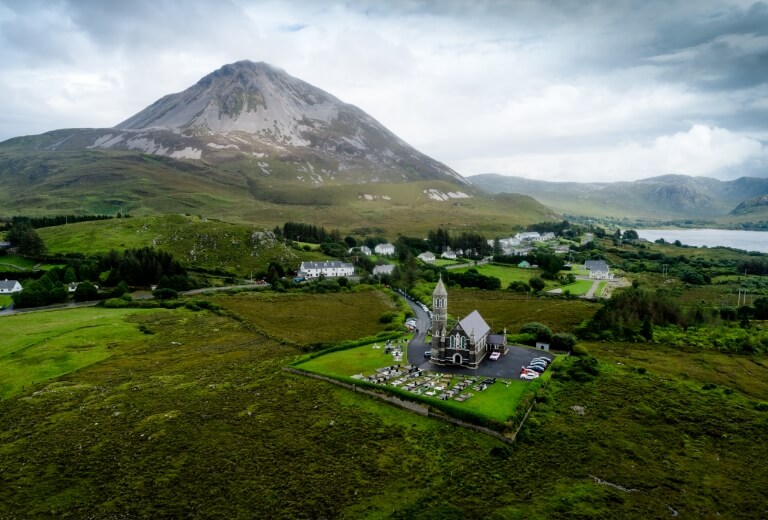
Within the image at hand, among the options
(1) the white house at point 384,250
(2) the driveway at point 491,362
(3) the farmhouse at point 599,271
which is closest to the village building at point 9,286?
(2) the driveway at point 491,362

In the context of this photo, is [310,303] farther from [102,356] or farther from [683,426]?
[683,426]

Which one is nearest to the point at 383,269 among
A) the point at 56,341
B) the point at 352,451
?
the point at 56,341

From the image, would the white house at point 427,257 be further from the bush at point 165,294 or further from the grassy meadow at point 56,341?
the grassy meadow at point 56,341

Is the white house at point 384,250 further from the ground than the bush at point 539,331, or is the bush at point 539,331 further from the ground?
the white house at point 384,250

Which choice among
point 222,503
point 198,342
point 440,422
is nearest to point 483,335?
point 440,422

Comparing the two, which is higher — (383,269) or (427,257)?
(427,257)

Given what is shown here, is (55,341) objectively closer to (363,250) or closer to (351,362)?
(351,362)

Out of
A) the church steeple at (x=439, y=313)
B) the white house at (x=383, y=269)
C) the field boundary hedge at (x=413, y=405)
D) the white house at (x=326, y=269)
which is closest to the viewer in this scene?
the field boundary hedge at (x=413, y=405)
